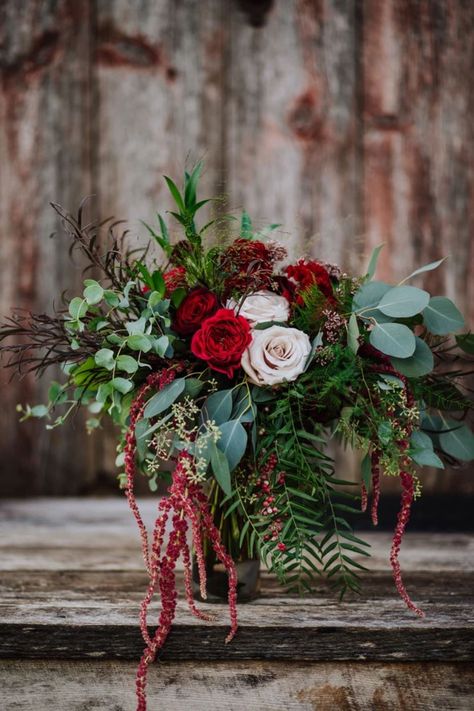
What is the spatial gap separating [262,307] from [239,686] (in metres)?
0.42

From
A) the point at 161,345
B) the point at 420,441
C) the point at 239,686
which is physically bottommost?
the point at 239,686

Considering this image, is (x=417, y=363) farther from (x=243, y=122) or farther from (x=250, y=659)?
(x=243, y=122)

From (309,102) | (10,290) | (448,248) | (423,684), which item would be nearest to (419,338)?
(423,684)

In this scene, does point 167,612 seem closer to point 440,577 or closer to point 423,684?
point 423,684

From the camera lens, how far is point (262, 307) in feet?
2.41

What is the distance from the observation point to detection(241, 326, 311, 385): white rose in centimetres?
69

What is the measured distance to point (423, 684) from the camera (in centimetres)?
74

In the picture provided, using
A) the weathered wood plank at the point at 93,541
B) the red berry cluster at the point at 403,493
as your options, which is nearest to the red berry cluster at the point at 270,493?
the red berry cluster at the point at 403,493

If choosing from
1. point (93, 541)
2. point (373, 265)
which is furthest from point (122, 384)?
point (93, 541)

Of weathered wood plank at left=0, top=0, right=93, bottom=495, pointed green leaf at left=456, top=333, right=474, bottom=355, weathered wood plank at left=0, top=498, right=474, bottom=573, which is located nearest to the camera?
pointed green leaf at left=456, top=333, right=474, bottom=355

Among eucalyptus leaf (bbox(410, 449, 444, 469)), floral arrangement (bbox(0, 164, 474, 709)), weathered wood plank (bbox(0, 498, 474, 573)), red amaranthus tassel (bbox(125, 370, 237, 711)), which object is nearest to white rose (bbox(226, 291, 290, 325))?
floral arrangement (bbox(0, 164, 474, 709))

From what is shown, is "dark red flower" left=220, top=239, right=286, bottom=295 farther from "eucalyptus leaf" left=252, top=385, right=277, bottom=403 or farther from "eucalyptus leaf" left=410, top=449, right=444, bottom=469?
"eucalyptus leaf" left=410, top=449, right=444, bottom=469

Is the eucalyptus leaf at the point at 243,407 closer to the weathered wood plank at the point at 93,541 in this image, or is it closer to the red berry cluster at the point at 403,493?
the red berry cluster at the point at 403,493

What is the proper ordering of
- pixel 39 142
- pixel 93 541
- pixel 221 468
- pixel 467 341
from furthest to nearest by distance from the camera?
pixel 39 142 < pixel 93 541 < pixel 467 341 < pixel 221 468
